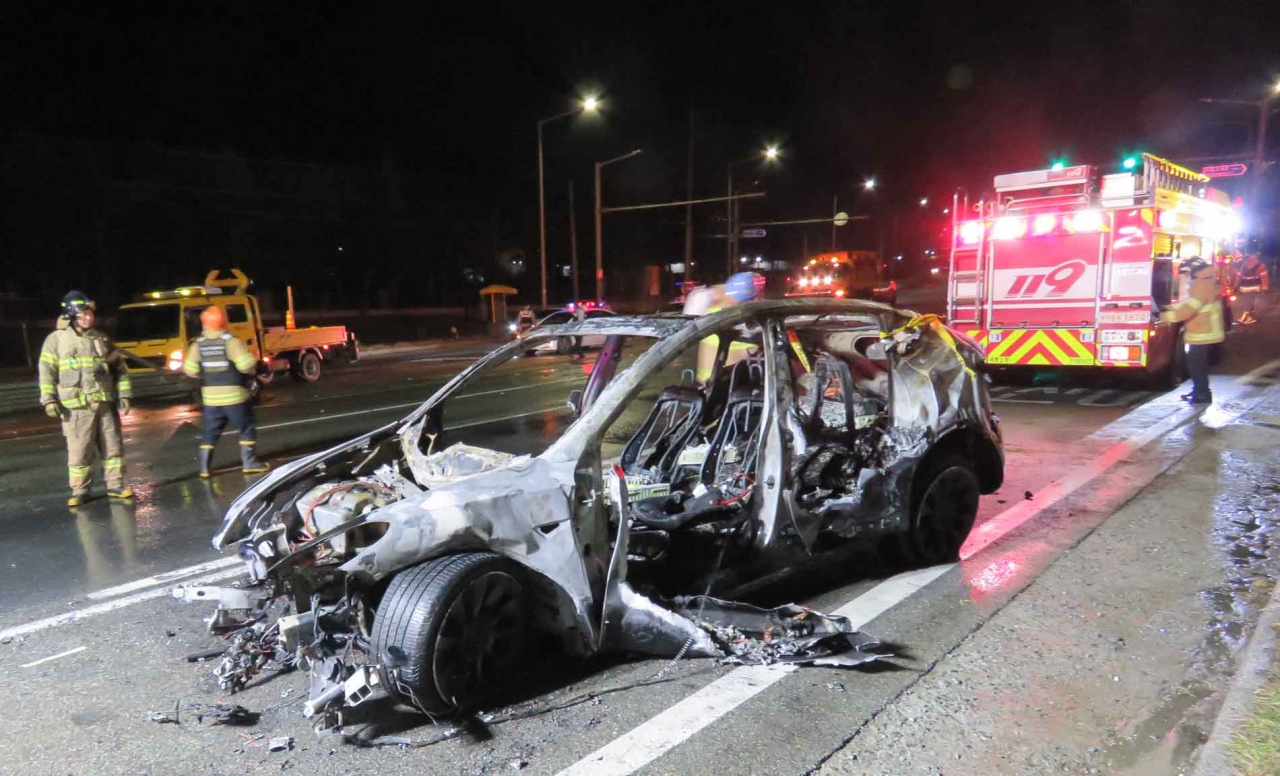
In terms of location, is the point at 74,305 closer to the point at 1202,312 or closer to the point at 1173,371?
the point at 1202,312

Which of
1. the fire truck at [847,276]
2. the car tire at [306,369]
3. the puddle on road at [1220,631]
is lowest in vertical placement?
the puddle on road at [1220,631]

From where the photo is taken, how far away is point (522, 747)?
2.91m

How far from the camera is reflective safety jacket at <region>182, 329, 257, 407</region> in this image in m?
7.30

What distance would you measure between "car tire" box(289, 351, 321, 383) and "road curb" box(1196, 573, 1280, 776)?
16.5 metres

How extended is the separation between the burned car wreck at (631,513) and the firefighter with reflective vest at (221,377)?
3.74m

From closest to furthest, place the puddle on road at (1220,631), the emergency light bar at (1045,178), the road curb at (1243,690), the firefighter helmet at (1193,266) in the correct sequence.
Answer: the road curb at (1243,690), the puddle on road at (1220,631), the firefighter helmet at (1193,266), the emergency light bar at (1045,178)

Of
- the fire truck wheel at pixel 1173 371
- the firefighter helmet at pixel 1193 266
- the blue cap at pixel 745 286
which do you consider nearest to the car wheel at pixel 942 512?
the blue cap at pixel 745 286

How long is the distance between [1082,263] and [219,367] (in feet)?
35.1

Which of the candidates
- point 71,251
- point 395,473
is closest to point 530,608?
point 395,473

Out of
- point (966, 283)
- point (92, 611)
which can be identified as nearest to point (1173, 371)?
point (966, 283)

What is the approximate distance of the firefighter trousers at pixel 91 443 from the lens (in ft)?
21.6

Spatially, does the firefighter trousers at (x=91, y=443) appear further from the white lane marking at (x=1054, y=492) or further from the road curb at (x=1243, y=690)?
the road curb at (x=1243, y=690)

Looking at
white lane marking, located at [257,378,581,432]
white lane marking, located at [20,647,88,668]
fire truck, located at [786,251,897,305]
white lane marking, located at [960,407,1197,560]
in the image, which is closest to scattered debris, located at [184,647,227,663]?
white lane marking, located at [20,647,88,668]

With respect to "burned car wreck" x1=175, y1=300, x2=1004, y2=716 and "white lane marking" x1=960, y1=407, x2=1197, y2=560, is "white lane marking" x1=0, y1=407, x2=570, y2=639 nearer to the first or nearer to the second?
"burned car wreck" x1=175, y1=300, x2=1004, y2=716
